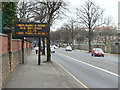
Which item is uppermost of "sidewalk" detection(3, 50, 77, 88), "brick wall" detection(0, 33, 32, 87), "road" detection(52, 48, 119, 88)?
"brick wall" detection(0, 33, 32, 87)

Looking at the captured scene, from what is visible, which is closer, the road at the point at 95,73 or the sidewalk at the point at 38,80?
the sidewalk at the point at 38,80

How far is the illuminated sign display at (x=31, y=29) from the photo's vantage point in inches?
655

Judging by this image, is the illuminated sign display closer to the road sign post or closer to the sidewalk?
the road sign post

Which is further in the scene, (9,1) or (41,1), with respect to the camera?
(9,1)

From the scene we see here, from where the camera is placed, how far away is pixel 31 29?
16.8m

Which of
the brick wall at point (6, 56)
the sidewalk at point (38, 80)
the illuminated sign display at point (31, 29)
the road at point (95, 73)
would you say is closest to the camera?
the sidewalk at point (38, 80)

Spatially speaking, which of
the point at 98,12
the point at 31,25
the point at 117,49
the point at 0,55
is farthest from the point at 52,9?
the point at 98,12

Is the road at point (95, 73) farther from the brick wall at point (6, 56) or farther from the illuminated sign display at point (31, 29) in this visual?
the brick wall at point (6, 56)

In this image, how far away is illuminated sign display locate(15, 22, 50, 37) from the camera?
16.6 m

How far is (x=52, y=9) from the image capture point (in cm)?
2083

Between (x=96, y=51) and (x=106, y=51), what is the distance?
13.9 metres

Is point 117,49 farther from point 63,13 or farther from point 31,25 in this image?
point 31,25

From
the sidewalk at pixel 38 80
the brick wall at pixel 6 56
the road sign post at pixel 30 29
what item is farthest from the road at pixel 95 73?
the brick wall at pixel 6 56

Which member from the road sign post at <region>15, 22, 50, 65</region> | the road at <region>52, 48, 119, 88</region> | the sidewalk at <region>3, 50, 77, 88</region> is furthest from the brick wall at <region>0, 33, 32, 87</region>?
the road at <region>52, 48, 119, 88</region>
